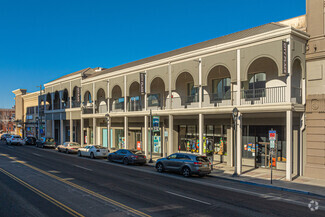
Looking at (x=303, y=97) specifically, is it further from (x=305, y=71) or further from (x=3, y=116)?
(x=3, y=116)

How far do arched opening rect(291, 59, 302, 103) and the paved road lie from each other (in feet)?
23.8

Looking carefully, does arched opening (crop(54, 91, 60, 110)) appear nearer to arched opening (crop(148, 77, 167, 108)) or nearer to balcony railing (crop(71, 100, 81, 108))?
balcony railing (crop(71, 100, 81, 108))

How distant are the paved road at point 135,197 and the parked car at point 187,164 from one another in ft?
2.18

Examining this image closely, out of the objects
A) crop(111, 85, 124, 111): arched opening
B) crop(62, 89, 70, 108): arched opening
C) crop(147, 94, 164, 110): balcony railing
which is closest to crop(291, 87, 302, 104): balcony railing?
crop(147, 94, 164, 110): balcony railing

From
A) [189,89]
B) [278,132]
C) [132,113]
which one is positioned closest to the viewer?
[278,132]

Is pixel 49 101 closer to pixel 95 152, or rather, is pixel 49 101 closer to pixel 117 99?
pixel 117 99

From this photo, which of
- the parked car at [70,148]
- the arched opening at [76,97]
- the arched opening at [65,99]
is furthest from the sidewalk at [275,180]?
the arched opening at [65,99]

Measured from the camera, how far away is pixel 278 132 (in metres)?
20.8

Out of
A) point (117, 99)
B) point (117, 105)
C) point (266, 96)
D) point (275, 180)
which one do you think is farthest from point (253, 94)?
point (117, 99)

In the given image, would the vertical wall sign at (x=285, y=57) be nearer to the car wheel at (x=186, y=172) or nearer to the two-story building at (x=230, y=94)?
the two-story building at (x=230, y=94)

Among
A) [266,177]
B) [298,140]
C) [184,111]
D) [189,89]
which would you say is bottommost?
[266,177]

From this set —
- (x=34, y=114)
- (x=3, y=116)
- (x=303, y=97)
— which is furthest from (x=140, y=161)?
(x=3, y=116)

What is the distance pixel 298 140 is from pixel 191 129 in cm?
1053

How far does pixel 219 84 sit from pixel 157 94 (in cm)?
834
